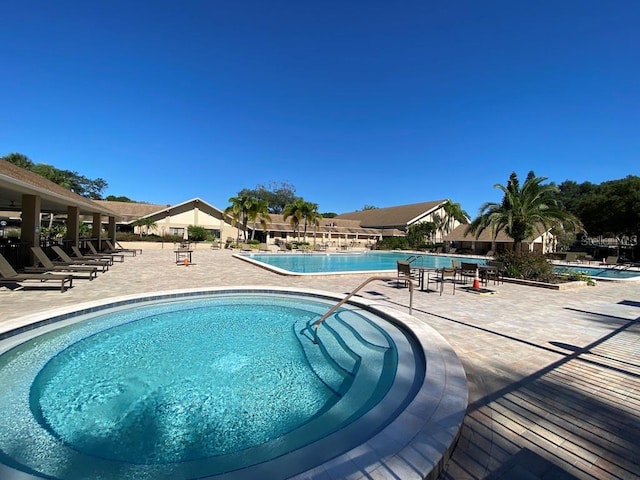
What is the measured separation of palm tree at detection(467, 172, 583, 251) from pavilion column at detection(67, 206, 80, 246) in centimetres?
2154

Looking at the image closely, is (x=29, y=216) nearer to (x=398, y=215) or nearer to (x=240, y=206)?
(x=240, y=206)

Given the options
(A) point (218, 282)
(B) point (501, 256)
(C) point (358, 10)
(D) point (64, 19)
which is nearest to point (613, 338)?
(B) point (501, 256)

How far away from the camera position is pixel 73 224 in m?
16.7

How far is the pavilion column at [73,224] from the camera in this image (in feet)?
54.6

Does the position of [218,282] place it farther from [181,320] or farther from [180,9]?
[180,9]

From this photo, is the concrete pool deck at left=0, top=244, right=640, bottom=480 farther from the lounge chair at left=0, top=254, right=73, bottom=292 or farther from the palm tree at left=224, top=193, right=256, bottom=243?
the palm tree at left=224, top=193, right=256, bottom=243

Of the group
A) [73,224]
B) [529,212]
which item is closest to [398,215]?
[529,212]

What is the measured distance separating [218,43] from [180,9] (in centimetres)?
308

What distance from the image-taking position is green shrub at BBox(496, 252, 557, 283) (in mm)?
12523

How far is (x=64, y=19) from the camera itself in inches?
510

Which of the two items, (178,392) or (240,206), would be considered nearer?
(178,392)

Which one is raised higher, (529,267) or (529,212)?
(529,212)

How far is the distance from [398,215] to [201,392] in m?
49.6

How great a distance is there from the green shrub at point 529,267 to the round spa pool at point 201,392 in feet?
30.4
